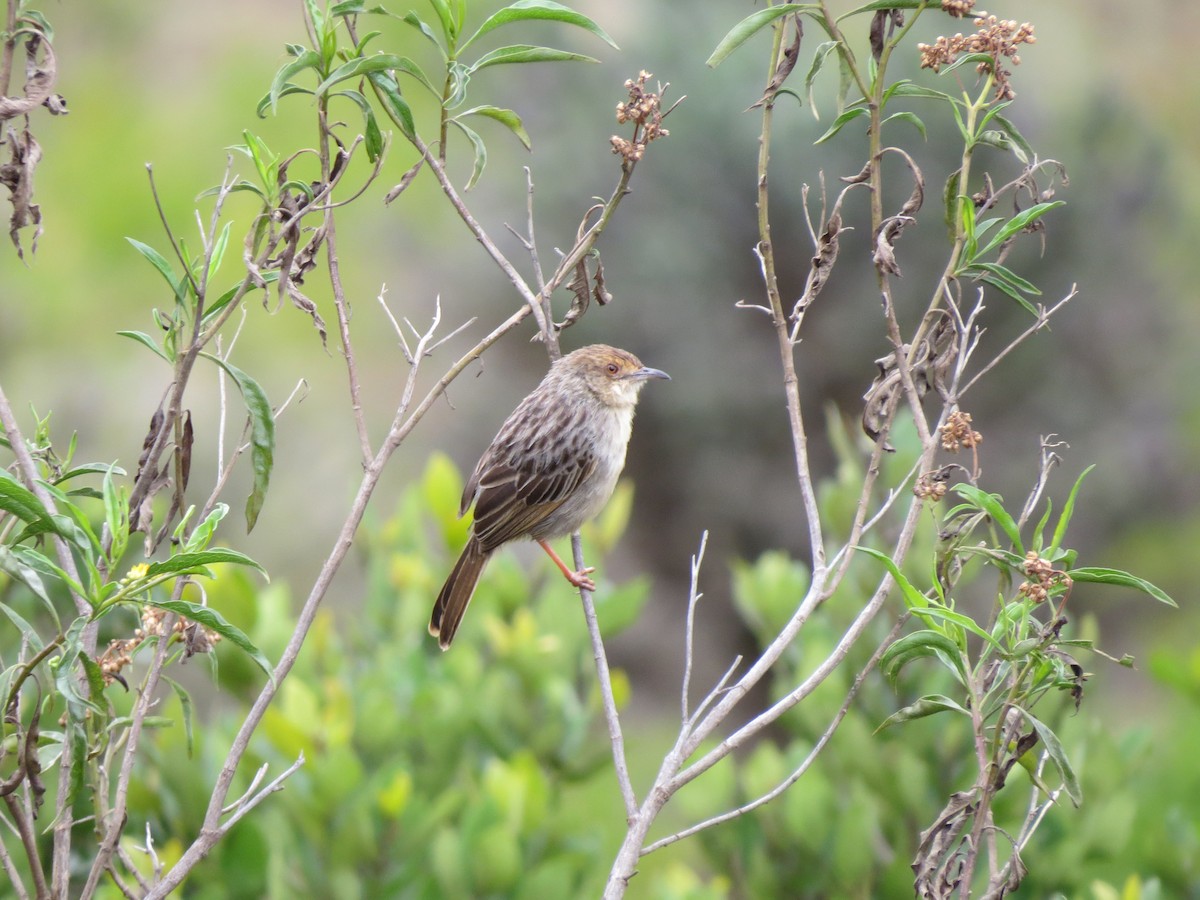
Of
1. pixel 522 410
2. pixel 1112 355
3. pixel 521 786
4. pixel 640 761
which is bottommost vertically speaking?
pixel 640 761

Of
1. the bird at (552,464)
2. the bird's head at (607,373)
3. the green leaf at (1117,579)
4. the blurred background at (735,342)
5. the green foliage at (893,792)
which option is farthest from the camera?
the blurred background at (735,342)

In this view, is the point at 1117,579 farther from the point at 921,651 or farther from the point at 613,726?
the point at 613,726

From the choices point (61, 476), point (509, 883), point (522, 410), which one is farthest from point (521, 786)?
point (61, 476)

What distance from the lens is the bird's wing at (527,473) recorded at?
4828mm

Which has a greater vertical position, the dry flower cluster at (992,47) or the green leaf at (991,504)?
the dry flower cluster at (992,47)

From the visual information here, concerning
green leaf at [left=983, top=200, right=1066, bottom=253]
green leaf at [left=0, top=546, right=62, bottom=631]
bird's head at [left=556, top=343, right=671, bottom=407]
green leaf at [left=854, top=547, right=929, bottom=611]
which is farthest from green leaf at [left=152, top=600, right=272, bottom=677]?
bird's head at [left=556, top=343, right=671, bottom=407]

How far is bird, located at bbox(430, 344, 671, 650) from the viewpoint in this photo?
4.82 meters

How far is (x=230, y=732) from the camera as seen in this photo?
4000 millimetres

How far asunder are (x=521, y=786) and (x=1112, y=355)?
7306 mm

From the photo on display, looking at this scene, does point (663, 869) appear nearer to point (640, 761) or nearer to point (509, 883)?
point (640, 761)

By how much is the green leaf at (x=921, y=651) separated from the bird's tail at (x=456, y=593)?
2295mm

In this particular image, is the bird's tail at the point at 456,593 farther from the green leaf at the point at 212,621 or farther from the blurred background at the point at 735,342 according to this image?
the blurred background at the point at 735,342

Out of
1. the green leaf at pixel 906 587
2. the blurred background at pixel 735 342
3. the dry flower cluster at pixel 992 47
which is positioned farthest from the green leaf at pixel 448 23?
the blurred background at pixel 735 342

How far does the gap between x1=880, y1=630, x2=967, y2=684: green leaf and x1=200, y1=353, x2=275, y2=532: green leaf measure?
1.11 meters
